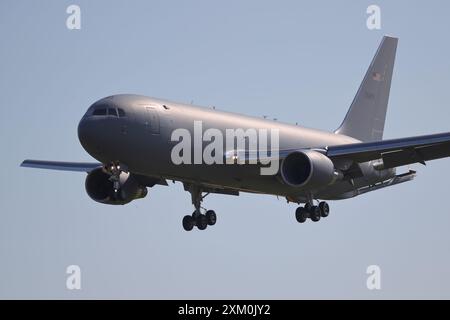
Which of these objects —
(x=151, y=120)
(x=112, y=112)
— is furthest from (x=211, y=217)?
(x=112, y=112)

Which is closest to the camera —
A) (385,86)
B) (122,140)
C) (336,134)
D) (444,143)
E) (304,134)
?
(122,140)

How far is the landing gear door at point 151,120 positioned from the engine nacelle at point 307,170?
7.27 m

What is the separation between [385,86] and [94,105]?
82.9 ft

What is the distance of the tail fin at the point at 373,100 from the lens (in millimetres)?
70938

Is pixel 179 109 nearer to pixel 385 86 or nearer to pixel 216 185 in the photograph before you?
pixel 216 185

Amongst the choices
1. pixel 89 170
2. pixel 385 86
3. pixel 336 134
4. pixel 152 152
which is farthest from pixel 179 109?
pixel 385 86

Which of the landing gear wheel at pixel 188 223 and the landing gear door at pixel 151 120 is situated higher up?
the landing gear door at pixel 151 120

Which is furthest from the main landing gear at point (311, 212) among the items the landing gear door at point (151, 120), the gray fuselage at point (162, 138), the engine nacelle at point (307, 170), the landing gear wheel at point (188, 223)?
the landing gear door at point (151, 120)

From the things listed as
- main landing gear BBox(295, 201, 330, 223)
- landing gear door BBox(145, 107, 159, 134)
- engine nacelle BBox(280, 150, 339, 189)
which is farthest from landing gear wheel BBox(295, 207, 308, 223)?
landing gear door BBox(145, 107, 159, 134)

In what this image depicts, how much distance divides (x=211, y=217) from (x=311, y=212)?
508 centimetres

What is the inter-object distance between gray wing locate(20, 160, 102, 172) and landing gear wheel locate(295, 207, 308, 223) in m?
10.6

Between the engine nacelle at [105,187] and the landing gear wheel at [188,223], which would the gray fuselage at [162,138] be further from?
the engine nacelle at [105,187]

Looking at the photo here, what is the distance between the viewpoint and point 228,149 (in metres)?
58.6

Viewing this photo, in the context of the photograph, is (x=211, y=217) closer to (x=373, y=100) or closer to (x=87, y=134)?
(x=87, y=134)
